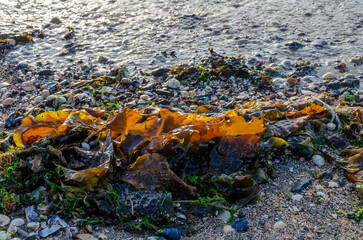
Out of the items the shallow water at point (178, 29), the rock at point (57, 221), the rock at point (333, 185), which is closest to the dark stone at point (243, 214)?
the rock at point (333, 185)

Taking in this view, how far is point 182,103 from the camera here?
3.69 meters

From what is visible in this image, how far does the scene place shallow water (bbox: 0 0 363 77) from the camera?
4.72 meters

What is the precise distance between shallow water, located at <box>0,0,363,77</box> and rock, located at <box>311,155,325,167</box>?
2.12m

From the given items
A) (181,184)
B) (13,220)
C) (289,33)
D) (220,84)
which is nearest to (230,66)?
(220,84)

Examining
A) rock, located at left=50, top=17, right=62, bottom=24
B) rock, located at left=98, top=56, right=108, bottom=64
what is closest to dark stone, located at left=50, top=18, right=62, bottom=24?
rock, located at left=50, top=17, right=62, bottom=24

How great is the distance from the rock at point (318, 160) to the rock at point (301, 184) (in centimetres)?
24

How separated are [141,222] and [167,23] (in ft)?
13.9

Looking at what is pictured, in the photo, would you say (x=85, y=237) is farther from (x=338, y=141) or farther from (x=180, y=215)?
(x=338, y=141)

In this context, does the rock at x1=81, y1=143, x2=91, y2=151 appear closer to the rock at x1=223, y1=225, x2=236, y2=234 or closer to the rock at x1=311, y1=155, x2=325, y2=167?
the rock at x1=223, y1=225, x2=236, y2=234

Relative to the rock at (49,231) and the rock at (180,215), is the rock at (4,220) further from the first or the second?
the rock at (180,215)

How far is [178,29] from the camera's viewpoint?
17.9 feet

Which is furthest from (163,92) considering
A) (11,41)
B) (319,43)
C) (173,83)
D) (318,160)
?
(11,41)

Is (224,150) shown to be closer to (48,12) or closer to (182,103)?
Result: (182,103)

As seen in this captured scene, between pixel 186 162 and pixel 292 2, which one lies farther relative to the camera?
pixel 292 2
